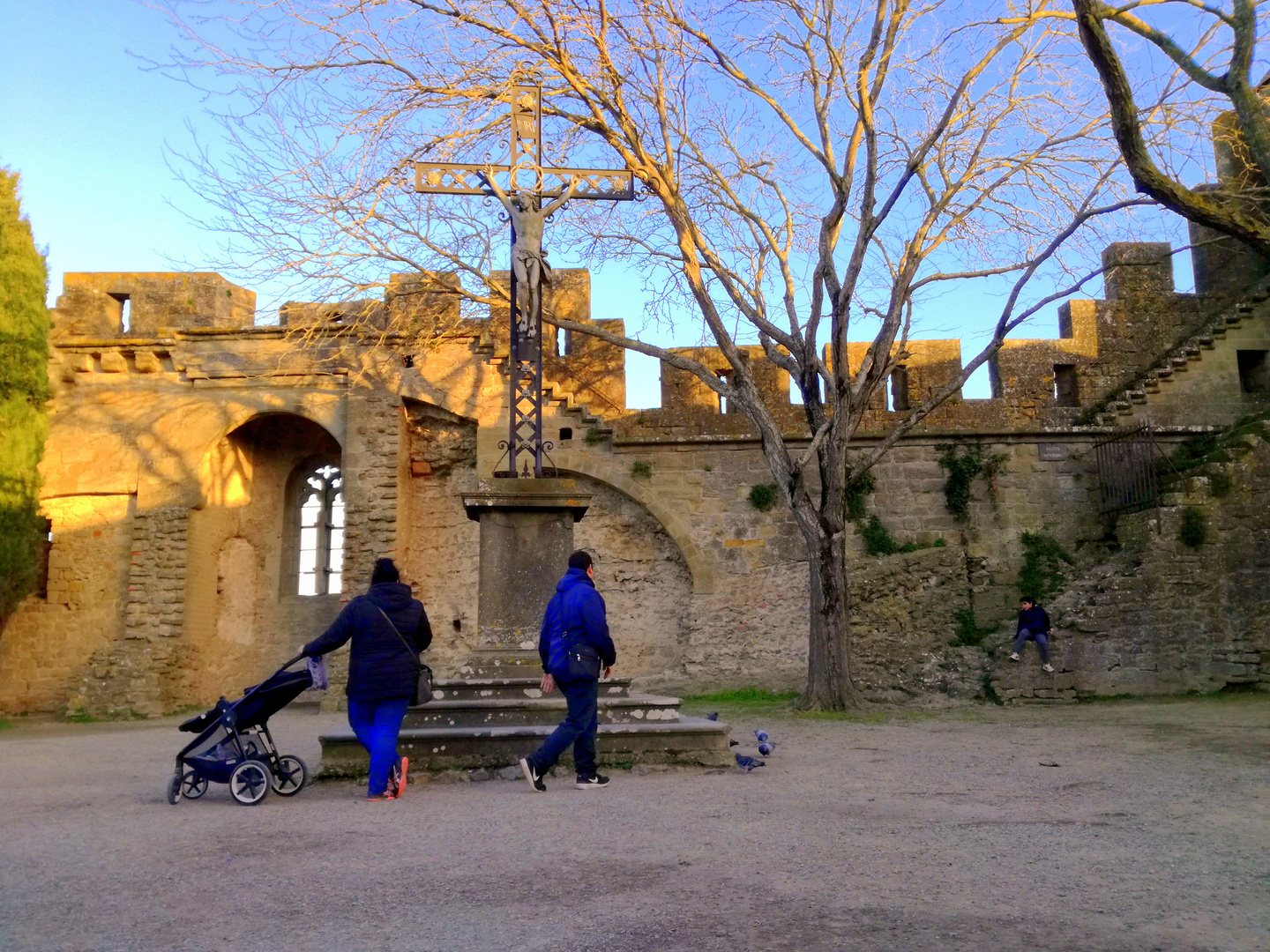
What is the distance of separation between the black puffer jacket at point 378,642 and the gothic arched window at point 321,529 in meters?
12.6

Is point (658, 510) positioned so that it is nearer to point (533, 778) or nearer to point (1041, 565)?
point (1041, 565)

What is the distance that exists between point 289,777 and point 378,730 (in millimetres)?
813

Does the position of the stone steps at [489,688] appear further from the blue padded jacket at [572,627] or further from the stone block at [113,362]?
the stone block at [113,362]

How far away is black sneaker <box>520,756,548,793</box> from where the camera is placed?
6457 mm

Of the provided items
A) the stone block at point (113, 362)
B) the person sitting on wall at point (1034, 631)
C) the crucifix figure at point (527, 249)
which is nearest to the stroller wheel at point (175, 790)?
the crucifix figure at point (527, 249)

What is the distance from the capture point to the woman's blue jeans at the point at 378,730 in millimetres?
6383

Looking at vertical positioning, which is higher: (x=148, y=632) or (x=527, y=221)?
(x=527, y=221)

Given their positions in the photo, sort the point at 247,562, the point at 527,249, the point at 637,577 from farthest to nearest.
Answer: the point at 247,562
the point at 637,577
the point at 527,249

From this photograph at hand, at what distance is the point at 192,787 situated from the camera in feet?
22.1

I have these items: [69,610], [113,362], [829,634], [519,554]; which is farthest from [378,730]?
[113,362]

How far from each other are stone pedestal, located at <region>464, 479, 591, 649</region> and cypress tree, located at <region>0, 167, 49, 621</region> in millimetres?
10867

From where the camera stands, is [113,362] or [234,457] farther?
[234,457]

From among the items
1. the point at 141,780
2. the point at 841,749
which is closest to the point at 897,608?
the point at 841,749

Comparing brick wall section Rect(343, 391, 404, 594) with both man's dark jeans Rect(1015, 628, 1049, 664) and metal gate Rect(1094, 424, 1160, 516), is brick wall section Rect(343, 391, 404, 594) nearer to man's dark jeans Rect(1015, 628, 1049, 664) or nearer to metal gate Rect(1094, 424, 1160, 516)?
man's dark jeans Rect(1015, 628, 1049, 664)
